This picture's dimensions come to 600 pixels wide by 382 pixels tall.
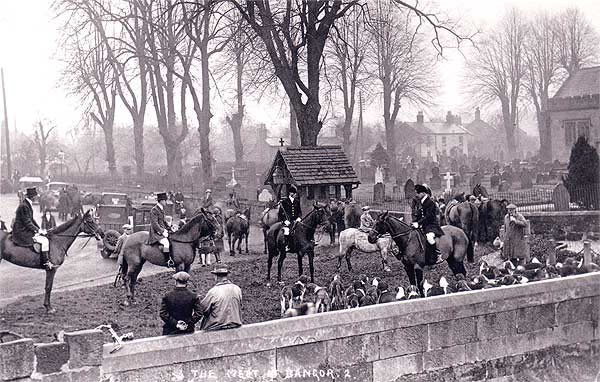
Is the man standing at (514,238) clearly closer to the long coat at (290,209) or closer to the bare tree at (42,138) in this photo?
the long coat at (290,209)

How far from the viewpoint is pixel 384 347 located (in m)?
10.3

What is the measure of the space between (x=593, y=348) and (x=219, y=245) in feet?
34.0

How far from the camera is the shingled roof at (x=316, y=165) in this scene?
57.6ft

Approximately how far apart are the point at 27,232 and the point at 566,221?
15.3 metres

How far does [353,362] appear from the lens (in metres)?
10.1

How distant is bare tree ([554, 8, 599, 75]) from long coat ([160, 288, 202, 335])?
18.2 m

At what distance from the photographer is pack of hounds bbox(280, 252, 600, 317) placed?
469 inches

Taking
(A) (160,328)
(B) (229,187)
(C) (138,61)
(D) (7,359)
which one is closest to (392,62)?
(B) (229,187)

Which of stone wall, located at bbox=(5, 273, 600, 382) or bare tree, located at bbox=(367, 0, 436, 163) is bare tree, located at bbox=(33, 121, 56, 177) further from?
stone wall, located at bbox=(5, 273, 600, 382)

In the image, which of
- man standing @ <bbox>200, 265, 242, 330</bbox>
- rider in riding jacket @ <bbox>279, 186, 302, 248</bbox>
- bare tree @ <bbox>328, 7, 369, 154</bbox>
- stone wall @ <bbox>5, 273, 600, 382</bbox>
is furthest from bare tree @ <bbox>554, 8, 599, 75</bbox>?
man standing @ <bbox>200, 265, 242, 330</bbox>

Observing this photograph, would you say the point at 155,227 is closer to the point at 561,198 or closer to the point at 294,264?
the point at 294,264

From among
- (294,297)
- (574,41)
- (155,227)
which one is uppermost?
(574,41)

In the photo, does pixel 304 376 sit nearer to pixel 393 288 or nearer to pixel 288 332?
pixel 288 332

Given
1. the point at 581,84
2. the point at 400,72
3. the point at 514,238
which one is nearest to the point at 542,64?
the point at 581,84
